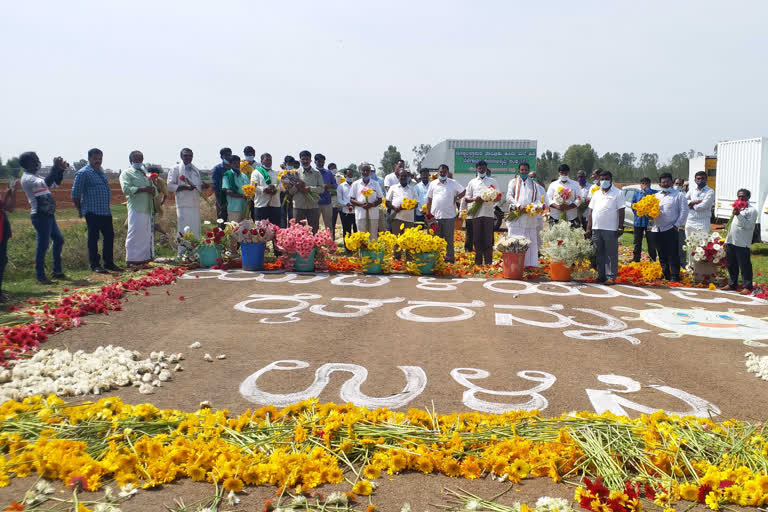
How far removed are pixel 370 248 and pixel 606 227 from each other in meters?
4.20

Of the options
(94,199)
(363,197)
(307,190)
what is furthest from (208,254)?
(363,197)

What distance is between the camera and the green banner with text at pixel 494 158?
2491 cm

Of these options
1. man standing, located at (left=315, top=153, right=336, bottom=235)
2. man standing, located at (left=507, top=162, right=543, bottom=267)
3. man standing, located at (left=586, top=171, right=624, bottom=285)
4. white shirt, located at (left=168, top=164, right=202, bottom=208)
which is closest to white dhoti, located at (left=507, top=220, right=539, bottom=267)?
man standing, located at (left=507, top=162, right=543, bottom=267)

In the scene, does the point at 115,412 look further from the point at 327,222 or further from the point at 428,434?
the point at 327,222

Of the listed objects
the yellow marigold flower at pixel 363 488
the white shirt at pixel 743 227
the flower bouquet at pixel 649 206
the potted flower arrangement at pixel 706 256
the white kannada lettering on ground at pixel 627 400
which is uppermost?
the flower bouquet at pixel 649 206

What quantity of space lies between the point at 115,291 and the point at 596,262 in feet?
26.2

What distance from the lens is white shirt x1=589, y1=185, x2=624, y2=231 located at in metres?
9.53

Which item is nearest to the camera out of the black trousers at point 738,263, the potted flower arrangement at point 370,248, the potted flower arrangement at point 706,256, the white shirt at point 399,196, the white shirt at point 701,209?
the black trousers at point 738,263

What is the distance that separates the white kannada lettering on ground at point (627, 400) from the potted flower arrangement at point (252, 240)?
7131 mm

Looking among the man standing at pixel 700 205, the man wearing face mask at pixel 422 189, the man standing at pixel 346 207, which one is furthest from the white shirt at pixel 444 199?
the man standing at pixel 700 205

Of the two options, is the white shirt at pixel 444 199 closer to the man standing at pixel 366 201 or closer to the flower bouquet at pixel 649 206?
the man standing at pixel 366 201

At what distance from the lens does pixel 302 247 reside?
10.2m

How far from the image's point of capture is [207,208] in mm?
19688

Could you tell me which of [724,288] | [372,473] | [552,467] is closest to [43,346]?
[372,473]
